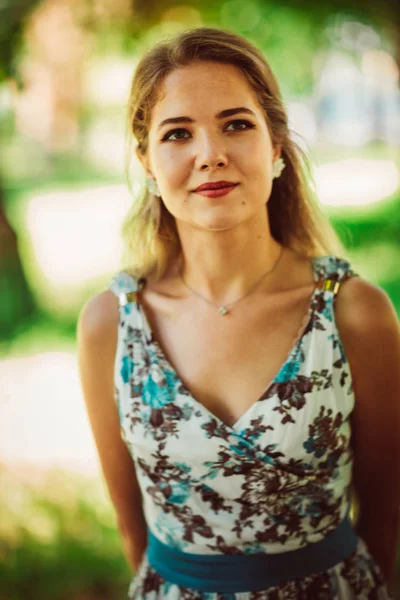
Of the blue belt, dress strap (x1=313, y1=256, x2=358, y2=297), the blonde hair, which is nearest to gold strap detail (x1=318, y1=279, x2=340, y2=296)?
dress strap (x1=313, y1=256, x2=358, y2=297)

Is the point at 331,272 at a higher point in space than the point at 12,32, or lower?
lower

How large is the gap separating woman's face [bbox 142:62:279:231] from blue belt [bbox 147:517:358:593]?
2.62 feet

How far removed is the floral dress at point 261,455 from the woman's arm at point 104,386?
2.6 inches

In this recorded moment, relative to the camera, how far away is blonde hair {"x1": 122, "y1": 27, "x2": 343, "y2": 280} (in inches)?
62.9

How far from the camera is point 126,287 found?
1.79m

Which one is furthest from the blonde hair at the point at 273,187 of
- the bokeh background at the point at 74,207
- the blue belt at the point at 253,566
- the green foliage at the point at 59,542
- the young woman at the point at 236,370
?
the green foliage at the point at 59,542

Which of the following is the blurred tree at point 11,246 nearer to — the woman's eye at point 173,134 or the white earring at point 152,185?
the white earring at point 152,185

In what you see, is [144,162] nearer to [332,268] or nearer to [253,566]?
[332,268]

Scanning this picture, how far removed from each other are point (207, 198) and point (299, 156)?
411 millimetres

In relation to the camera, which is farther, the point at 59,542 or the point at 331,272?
the point at 59,542

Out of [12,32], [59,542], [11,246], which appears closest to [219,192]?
[12,32]

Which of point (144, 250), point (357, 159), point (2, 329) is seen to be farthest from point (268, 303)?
point (357, 159)

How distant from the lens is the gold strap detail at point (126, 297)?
1764mm

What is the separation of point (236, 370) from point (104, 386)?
363 millimetres
